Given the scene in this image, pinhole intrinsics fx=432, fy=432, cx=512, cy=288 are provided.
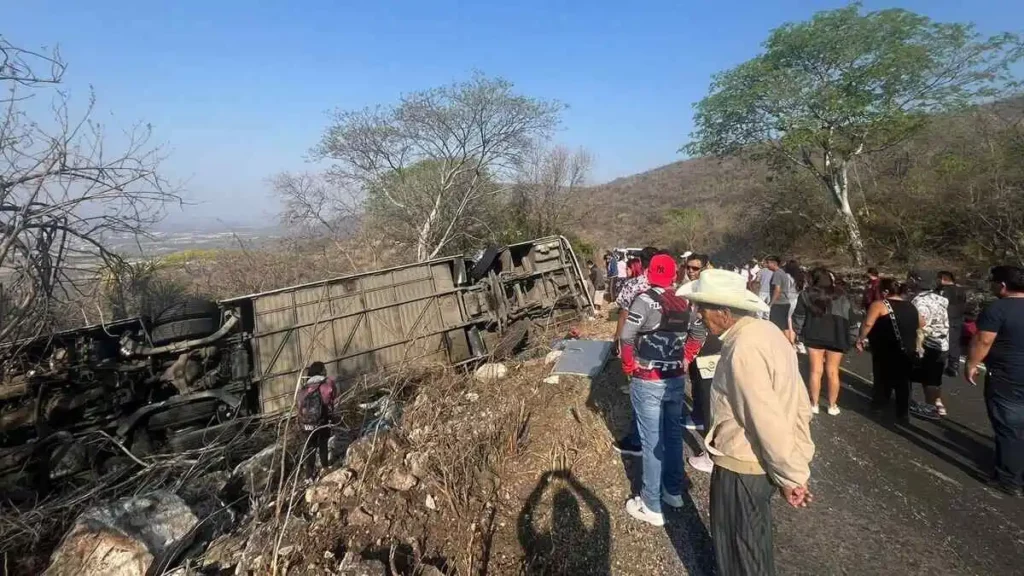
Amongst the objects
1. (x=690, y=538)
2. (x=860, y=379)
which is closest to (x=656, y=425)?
(x=690, y=538)

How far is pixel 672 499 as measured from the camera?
3.02 m

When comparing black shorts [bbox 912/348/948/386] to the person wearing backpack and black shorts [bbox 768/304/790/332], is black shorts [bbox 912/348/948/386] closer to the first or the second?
black shorts [bbox 768/304/790/332]

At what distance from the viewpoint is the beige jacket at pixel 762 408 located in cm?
172

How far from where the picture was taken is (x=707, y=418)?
12.8 feet

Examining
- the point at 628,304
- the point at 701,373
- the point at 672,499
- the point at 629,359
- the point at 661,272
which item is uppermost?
the point at 661,272

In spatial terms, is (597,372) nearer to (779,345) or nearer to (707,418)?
(707,418)

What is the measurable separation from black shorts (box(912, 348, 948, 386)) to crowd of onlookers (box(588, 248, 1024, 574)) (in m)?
0.01

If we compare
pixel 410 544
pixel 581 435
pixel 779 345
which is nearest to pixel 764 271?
pixel 581 435

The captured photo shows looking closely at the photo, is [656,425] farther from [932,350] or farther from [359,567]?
[932,350]

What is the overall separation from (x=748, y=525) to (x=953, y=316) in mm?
6734

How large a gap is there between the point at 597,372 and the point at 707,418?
1.24 metres

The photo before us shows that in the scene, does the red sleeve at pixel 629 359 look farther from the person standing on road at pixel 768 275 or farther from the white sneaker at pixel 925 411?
the person standing on road at pixel 768 275

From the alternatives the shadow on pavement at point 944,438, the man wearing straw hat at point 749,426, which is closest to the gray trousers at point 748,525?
the man wearing straw hat at point 749,426

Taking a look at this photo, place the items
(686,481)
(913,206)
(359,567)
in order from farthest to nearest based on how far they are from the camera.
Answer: (913,206) < (686,481) < (359,567)
